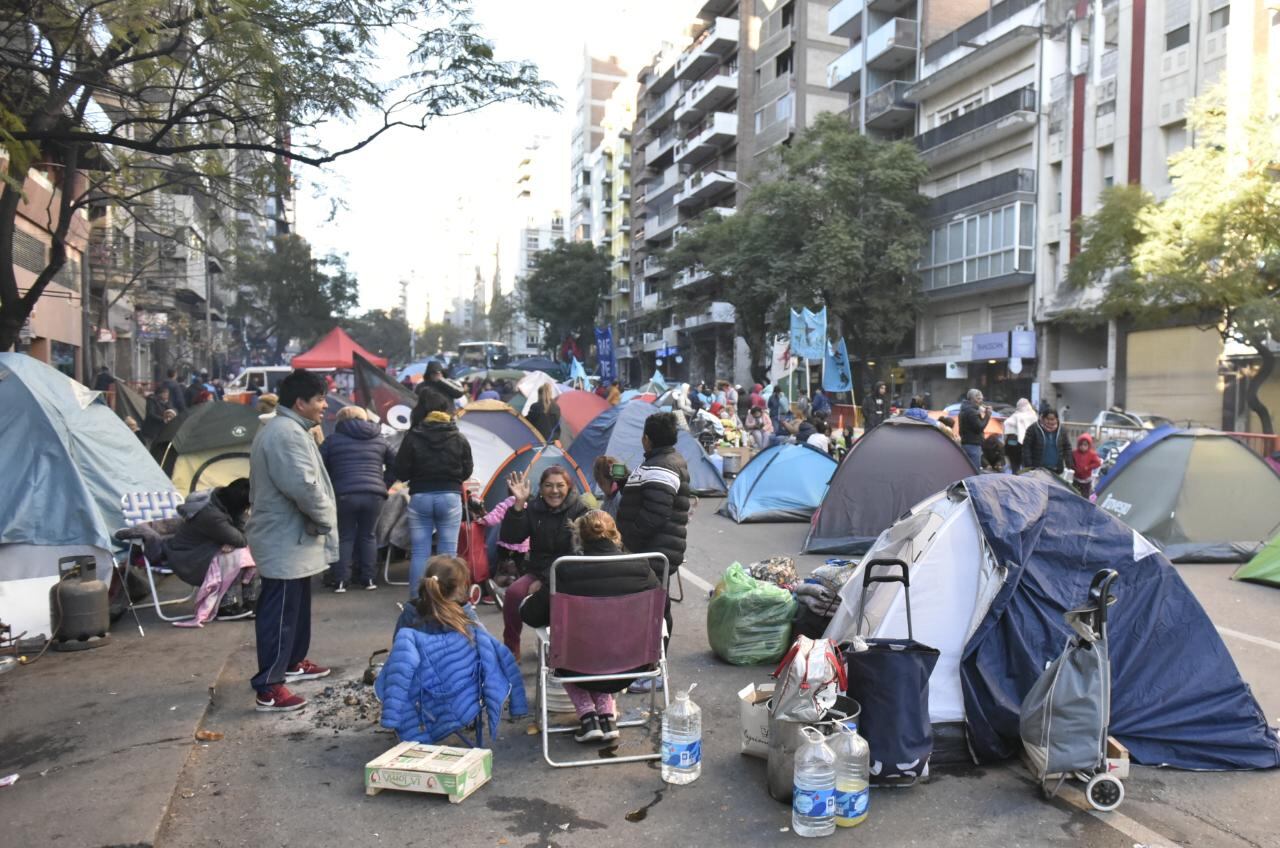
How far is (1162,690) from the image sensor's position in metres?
4.65

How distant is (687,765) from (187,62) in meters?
6.81

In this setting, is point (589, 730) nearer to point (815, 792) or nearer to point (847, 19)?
point (815, 792)

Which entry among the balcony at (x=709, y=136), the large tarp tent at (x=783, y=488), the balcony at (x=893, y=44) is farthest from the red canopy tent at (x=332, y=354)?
the balcony at (x=709, y=136)

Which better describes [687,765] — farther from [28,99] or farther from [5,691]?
[28,99]

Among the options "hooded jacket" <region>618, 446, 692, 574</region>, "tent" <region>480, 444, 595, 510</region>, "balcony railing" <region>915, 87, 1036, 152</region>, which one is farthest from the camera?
"balcony railing" <region>915, 87, 1036, 152</region>

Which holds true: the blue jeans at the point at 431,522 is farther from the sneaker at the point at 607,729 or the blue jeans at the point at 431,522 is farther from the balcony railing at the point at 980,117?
the balcony railing at the point at 980,117

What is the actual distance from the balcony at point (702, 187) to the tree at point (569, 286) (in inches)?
345

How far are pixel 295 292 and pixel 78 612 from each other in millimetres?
49783

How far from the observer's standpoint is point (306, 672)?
583cm

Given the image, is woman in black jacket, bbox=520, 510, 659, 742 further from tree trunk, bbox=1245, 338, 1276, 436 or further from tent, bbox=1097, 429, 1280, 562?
tree trunk, bbox=1245, 338, 1276, 436

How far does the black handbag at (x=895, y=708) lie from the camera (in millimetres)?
4180

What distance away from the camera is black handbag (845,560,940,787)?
4180mm

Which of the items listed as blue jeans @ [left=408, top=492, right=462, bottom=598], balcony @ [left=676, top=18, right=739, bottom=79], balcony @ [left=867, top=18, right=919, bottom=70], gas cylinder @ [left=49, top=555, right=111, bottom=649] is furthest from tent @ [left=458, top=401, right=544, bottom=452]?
balcony @ [left=676, top=18, right=739, bottom=79]

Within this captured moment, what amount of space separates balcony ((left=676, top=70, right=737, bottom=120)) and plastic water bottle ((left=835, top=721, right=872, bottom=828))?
50.6 m
